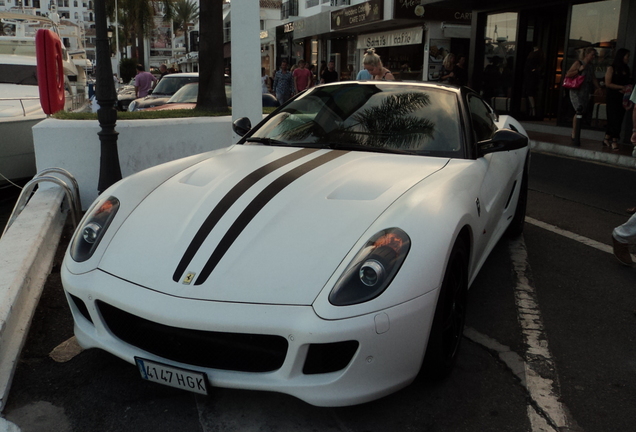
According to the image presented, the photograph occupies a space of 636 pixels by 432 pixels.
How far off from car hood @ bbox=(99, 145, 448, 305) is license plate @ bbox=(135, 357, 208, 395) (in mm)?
294

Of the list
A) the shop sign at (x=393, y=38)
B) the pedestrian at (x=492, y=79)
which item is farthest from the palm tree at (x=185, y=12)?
the pedestrian at (x=492, y=79)

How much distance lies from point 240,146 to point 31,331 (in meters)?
1.67

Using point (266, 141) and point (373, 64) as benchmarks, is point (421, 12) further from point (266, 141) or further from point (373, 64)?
point (266, 141)

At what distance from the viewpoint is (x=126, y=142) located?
21.7 ft

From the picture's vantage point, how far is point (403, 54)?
25.5 m

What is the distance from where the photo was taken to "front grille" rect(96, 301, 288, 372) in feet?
7.61

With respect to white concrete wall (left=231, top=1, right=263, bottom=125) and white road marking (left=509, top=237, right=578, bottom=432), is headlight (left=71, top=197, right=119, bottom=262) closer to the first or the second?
white road marking (left=509, top=237, right=578, bottom=432)

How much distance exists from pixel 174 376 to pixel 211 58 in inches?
322

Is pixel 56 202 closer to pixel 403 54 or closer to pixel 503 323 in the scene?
pixel 503 323

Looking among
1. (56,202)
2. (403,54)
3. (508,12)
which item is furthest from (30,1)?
(56,202)

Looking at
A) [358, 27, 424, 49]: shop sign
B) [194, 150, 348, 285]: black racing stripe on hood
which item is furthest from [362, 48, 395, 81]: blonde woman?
[358, 27, 424, 49]: shop sign

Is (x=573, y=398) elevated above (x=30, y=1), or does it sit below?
below

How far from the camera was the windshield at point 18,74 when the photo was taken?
9821mm

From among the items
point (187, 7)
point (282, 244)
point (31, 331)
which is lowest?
point (31, 331)
